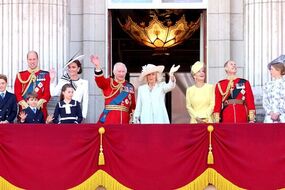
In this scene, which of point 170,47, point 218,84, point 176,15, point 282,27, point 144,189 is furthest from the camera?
point 170,47

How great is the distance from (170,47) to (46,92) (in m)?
8.24

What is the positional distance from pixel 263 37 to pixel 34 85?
14.3ft

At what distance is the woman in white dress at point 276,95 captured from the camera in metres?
20.8

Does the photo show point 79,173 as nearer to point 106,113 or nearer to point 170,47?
point 106,113

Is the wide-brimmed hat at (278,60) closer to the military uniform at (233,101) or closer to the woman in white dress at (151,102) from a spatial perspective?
the military uniform at (233,101)

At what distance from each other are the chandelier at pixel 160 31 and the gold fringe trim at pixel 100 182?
722 centimetres

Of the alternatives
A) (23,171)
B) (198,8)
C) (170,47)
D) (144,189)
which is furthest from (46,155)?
(170,47)

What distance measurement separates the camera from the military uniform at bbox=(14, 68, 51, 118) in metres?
21.4

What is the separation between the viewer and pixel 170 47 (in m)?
29.3

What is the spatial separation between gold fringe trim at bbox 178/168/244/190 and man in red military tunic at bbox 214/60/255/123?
4.78ft

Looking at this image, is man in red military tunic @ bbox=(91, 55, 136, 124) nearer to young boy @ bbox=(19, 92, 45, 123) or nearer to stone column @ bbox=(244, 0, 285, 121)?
young boy @ bbox=(19, 92, 45, 123)

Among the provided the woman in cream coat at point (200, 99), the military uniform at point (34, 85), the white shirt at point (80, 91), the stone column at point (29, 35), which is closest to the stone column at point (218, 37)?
the woman in cream coat at point (200, 99)

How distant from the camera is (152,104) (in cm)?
2111

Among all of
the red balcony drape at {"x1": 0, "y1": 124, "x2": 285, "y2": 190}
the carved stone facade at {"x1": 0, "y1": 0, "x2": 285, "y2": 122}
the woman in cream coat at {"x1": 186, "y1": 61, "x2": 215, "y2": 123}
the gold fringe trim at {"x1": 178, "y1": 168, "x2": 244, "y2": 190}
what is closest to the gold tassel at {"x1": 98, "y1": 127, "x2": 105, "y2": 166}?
the red balcony drape at {"x1": 0, "y1": 124, "x2": 285, "y2": 190}
